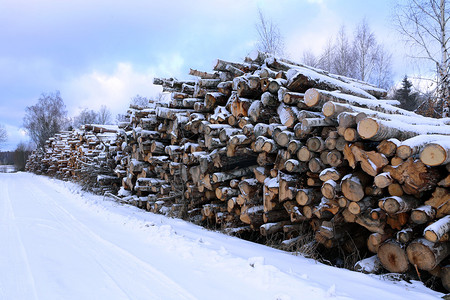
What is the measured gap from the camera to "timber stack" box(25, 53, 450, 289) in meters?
3.31

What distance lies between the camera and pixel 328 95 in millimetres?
4586

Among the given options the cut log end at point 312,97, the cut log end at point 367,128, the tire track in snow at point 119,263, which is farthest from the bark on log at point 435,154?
the tire track in snow at point 119,263

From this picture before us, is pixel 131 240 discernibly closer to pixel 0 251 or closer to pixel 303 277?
pixel 0 251

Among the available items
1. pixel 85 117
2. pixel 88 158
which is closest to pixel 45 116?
pixel 85 117

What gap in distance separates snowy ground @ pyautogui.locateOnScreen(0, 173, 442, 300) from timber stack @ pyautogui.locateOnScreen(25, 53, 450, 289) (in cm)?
55

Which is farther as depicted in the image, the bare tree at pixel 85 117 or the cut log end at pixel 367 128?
the bare tree at pixel 85 117

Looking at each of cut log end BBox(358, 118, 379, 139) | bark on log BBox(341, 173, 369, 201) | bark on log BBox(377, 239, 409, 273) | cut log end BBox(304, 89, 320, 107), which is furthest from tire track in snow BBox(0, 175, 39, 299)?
cut log end BBox(304, 89, 320, 107)

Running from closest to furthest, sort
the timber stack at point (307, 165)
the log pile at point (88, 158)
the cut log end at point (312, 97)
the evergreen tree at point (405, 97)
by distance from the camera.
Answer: the timber stack at point (307, 165), the cut log end at point (312, 97), the log pile at point (88, 158), the evergreen tree at point (405, 97)

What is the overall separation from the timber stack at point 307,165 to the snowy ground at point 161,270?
0.55 meters

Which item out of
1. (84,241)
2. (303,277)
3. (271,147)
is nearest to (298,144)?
(271,147)

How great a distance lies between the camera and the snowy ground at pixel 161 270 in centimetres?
298

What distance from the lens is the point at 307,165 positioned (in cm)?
459

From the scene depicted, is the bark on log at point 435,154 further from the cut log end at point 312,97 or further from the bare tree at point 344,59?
the bare tree at point 344,59

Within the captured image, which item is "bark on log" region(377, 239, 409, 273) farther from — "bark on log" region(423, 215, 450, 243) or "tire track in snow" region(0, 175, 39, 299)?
"tire track in snow" region(0, 175, 39, 299)
